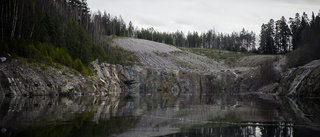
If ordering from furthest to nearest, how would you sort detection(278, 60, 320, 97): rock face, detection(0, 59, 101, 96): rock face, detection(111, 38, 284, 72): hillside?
detection(111, 38, 284, 72): hillside → detection(278, 60, 320, 97): rock face → detection(0, 59, 101, 96): rock face

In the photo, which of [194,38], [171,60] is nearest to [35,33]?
[171,60]

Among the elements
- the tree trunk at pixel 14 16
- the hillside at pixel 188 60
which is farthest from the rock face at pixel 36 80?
the hillside at pixel 188 60

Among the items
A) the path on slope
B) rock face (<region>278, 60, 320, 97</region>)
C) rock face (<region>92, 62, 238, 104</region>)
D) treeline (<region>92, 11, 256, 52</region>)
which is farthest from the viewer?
treeline (<region>92, 11, 256, 52</region>)

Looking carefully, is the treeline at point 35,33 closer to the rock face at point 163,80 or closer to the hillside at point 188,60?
the rock face at point 163,80

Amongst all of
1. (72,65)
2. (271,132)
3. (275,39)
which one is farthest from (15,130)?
(275,39)

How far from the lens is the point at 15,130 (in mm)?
8898

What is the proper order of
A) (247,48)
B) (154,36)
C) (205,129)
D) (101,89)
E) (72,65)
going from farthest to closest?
(154,36)
(247,48)
(101,89)
(72,65)
(205,129)

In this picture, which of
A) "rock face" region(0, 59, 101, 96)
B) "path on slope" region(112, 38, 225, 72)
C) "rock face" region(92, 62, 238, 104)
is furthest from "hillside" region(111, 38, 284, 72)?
"rock face" region(0, 59, 101, 96)

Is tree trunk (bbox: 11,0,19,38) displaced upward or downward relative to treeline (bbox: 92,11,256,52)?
downward

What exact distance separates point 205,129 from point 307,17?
401 ft

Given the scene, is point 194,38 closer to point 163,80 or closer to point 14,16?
point 163,80

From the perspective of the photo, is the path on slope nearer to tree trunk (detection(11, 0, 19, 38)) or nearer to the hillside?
the hillside

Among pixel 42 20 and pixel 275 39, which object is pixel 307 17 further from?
pixel 42 20

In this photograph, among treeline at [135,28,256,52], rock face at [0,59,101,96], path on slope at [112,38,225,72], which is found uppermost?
treeline at [135,28,256,52]
